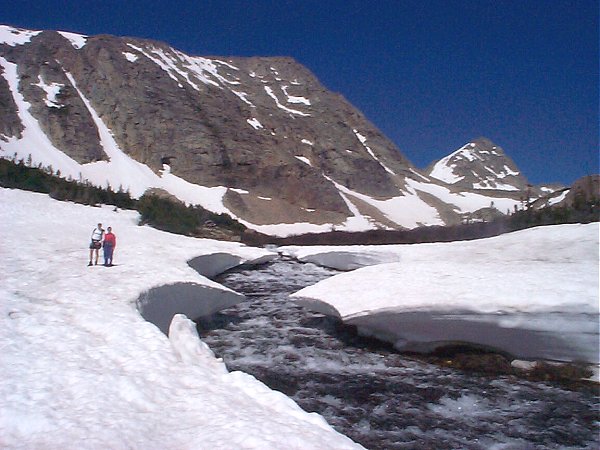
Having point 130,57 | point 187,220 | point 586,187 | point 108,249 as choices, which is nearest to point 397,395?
point 108,249

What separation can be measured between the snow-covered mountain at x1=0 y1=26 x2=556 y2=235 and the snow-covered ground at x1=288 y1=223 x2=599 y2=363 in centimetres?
4795

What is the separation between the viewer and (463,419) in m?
6.94

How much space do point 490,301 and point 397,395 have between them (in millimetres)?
2591

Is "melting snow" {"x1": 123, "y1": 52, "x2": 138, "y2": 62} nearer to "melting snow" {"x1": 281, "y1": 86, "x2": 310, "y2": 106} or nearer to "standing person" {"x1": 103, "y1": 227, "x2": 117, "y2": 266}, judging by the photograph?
"melting snow" {"x1": 281, "y1": 86, "x2": 310, "y2": 106}

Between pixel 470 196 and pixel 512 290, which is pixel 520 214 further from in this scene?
pixel 470 196

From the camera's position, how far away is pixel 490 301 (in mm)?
9016

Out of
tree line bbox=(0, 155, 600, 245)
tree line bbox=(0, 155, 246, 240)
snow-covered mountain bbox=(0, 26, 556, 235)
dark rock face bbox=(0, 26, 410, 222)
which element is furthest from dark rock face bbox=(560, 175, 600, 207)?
dark rock face bbox=(0, 26, 410, 222)

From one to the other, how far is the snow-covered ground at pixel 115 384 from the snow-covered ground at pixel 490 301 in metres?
4.12

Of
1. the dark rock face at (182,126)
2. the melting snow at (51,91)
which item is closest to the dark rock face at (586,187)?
the dark rock face at (182,126)

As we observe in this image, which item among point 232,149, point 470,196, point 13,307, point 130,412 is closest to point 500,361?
point 130,412

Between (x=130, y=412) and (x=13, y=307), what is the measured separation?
4219mm

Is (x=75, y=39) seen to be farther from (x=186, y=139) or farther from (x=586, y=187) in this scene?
(x=586, y=187)

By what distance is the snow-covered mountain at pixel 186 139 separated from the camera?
67938 millimetres

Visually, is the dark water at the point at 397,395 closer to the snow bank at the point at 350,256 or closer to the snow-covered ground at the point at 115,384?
the snow-covered ground at the point at 115,384
